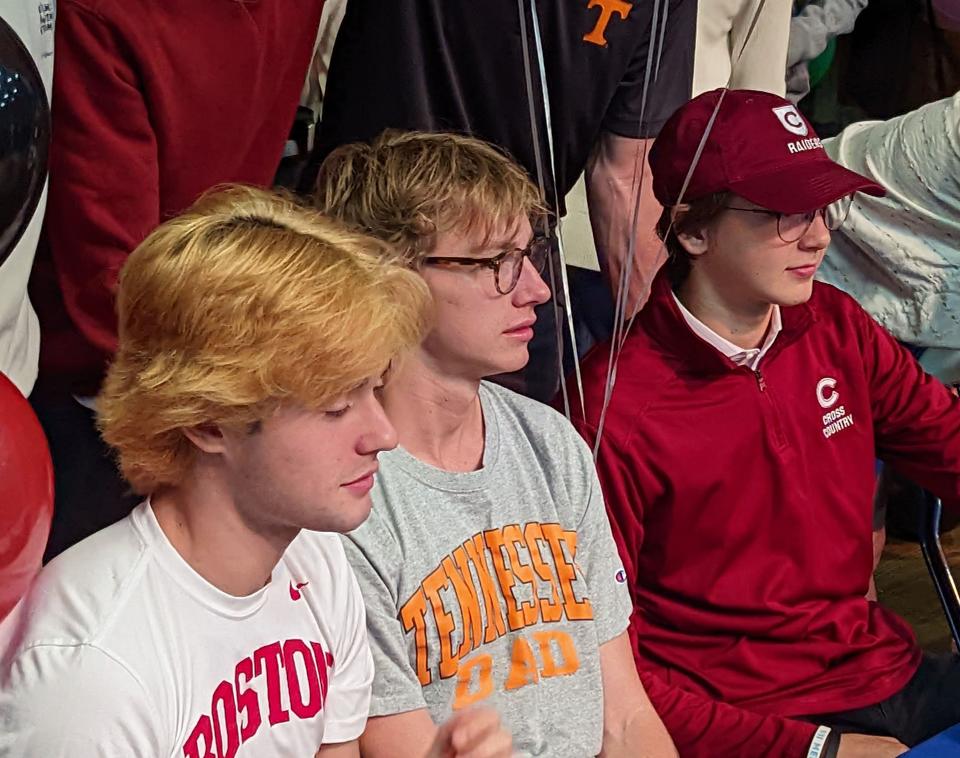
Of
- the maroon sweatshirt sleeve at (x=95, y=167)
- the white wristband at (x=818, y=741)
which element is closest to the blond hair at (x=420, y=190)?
the maroon sweatshirt sleeve at (x=95, y=167)

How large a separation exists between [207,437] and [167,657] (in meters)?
0.17

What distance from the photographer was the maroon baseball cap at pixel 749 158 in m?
1.73

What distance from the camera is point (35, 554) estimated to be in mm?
988

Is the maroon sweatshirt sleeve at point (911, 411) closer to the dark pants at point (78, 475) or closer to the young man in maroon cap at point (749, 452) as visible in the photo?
the young man in maroon cap at point (749, 452)

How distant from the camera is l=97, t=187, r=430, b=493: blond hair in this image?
1039 millimetres

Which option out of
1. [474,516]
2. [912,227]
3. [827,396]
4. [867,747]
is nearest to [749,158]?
[827,396]

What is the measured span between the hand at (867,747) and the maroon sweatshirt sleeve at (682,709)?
5cm

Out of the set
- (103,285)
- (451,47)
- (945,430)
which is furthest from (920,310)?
(103,285)

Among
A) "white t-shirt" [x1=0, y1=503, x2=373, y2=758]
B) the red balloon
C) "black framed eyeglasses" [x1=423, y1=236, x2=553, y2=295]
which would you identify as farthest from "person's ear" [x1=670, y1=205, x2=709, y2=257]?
the red balloon

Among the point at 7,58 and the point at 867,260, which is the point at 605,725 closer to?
the point at 7,58

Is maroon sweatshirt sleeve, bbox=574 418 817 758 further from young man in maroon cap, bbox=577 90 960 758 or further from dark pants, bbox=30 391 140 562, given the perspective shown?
dark pants, bbox=30 391 140 562

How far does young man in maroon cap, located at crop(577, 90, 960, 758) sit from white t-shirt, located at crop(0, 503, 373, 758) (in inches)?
22.3

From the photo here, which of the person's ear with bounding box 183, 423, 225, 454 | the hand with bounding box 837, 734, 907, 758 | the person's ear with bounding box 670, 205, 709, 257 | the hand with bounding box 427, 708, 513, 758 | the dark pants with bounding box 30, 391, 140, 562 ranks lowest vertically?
the hand with bounding box 837, 734, 907, 758

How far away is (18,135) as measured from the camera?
1.05 metres
